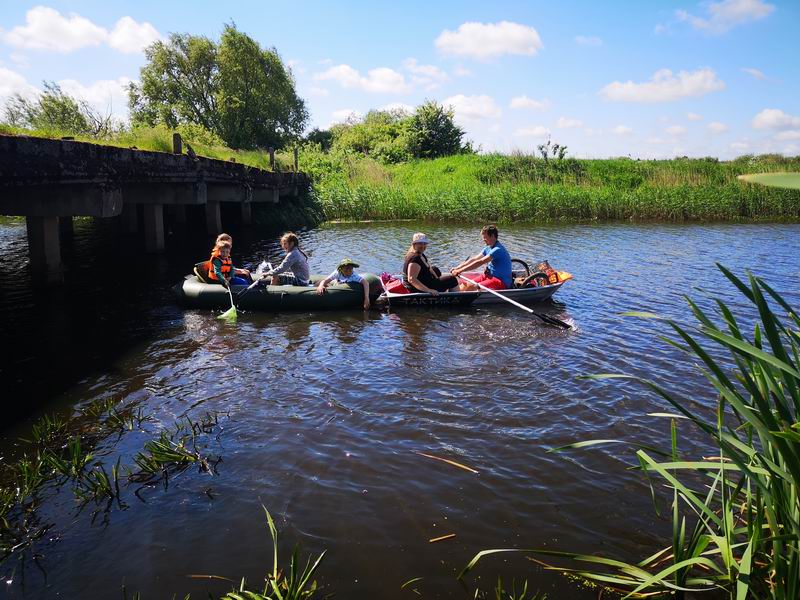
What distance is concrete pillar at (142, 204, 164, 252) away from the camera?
15.5 m

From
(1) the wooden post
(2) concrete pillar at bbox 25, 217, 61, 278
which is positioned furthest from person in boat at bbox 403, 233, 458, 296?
(1) the wooden post

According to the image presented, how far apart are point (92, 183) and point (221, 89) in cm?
3785

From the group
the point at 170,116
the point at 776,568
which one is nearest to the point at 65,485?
the point at 776,568

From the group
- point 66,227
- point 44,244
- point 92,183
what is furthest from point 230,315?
point 66,227

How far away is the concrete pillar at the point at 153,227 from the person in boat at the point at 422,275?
891cm

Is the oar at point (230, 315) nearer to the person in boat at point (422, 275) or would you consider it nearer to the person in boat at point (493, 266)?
the person in boat at point (422, 275)

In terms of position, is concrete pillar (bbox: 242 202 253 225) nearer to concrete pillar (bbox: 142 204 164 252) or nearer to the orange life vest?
concrete pillar (bbox: 142 204 164 252)

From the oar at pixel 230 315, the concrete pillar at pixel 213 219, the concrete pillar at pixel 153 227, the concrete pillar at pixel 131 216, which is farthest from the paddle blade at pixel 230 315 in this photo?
the concrete pillar at pixel 131 216

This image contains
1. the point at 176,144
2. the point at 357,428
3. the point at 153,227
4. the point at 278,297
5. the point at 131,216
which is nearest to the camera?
the point at 357,428

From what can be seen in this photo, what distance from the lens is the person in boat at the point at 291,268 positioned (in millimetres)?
10047

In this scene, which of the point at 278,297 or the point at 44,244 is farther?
the point at 44,244

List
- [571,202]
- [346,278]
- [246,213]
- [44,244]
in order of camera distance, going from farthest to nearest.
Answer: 1. [571,202]
2. [246,213]
3. [44,244]
4. [346,278]

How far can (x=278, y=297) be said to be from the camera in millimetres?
9742

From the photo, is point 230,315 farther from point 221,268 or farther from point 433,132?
point 433,132
